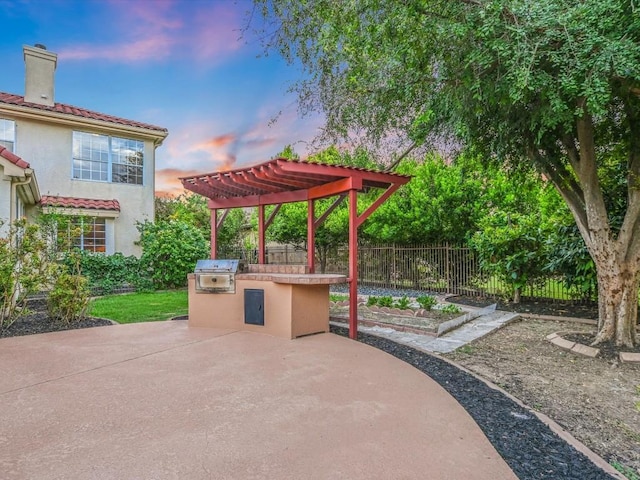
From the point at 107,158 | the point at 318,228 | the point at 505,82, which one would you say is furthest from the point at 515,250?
the point at 107,158

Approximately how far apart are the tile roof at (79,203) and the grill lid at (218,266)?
7439 mm

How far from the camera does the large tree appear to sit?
3766mm

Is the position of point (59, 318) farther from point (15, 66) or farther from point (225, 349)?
point (15, 66)

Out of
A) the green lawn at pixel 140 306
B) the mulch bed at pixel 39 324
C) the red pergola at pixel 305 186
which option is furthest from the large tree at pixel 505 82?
the mulch bed at pixel 39 324

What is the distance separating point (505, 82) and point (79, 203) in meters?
12.6

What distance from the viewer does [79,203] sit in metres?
12.0

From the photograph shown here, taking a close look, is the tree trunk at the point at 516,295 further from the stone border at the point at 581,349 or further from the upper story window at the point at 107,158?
the upper story window at the point at 107,158

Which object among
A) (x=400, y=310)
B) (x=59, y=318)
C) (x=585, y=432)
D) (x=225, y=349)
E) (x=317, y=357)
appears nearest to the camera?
(x=585, y=432)

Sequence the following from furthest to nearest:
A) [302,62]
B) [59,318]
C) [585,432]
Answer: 1. [59,318]
2. [302,62]
3. [585,432]

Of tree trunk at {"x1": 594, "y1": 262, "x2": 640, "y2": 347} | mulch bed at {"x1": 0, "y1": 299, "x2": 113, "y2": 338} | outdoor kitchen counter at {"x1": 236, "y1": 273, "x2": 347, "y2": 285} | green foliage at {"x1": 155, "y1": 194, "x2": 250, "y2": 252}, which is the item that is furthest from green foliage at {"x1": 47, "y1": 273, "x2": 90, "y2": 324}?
green foliage at {"x1": 155, "y1": 194, "x2": 250, "y2": 252}

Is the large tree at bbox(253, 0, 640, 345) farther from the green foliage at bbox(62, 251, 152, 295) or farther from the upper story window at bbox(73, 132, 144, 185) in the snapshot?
the upper story window at bbox(73, 132, 144, 185)

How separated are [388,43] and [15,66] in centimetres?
1349

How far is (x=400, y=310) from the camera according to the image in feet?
25.1

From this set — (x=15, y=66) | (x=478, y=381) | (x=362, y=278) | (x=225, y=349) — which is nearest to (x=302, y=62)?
(x=225, y=349)
